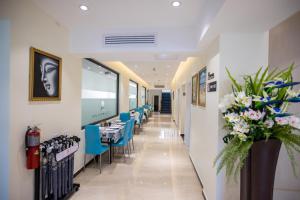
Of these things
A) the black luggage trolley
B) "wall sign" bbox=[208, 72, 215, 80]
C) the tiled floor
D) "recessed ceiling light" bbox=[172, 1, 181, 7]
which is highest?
"recessed ceiling light" bbox=[172, 1, 181, 7]

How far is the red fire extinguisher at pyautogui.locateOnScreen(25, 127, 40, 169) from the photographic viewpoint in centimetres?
218

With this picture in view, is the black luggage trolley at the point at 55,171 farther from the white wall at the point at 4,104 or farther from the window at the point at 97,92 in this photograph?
the window at the point at 97,92

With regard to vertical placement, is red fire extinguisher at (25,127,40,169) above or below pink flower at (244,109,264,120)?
below

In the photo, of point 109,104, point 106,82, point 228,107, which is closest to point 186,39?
point 228,107

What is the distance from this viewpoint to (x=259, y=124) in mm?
1459

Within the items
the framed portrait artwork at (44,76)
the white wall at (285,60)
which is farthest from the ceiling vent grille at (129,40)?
the white wall at (285,60)

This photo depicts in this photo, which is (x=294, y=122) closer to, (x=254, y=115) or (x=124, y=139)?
(x=254, y=115)

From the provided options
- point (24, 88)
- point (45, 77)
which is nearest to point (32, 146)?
point (24, 88)

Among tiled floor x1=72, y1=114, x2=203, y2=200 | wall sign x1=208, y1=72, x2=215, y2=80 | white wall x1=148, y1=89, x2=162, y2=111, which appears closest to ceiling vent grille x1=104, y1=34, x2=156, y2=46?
wall sign x1=208, y1=72, x2=215, y2=80

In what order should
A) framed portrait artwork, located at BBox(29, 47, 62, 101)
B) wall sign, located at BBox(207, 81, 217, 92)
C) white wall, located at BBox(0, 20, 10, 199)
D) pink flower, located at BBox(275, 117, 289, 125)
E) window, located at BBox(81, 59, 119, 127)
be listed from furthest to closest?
window, located at BBox(81, 59, 119, 127) → wall sign, located at BBox(207, 81, 217, 92) → framed portrait artwork, located at BBox(29, 47, 62, 101) → white wall, located at BBox(0, 20, 10, 199) → pink flower, located at BBox(275, 117, 289, 125)

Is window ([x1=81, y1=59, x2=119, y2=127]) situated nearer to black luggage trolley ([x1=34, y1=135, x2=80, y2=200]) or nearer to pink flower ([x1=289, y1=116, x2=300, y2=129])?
black luggage trolley ([x1=34, y1=135, x2=80, y2=200])

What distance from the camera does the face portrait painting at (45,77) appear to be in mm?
2338

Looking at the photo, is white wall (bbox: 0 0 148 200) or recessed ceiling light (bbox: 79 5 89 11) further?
recessed ceiling light (bbox: 79 5 89 11)

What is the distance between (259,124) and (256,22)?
118 centimetres
